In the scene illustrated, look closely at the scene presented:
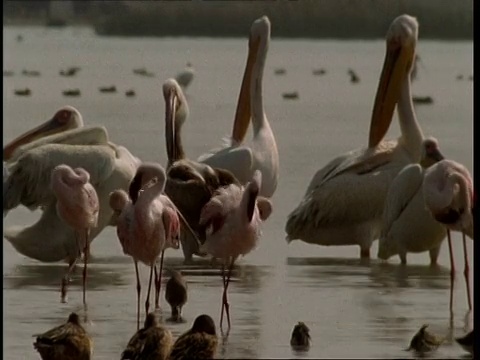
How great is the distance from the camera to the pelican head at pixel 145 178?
259 inches

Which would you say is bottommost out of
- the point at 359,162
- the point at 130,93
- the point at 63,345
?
the point at 130,93

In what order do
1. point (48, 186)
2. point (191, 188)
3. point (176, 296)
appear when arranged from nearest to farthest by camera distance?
point (176, 296) < point (191, 188) < point (48, 186)

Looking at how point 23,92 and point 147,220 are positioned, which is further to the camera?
point 23,92

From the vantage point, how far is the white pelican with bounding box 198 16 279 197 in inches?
324

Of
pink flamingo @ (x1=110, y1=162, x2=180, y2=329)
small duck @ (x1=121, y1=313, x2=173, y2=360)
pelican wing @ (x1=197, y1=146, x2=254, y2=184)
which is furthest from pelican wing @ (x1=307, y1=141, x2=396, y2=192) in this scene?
small duck @ (x1=121, y1=313, x2=173, y2=360)

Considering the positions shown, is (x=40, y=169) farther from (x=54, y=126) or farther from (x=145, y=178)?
(x=145, y=178)

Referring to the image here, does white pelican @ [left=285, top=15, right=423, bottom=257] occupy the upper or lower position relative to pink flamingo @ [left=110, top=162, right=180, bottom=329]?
lower

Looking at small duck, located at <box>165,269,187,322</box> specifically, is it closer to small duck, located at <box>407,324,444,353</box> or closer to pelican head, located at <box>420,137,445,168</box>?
small duck, located at <box>407,324,444,353</box>

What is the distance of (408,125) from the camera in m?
8.95

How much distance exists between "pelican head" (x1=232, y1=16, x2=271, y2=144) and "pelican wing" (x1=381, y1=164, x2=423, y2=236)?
131 cm

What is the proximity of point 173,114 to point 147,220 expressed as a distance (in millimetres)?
2145

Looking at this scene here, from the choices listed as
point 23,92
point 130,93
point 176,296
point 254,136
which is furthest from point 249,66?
point 23,92

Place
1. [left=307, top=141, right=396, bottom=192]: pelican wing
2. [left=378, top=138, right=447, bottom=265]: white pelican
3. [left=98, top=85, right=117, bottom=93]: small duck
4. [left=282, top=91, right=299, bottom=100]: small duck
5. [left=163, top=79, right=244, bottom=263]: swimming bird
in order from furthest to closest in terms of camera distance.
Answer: [left=98, top=85, right=117, bottom=93]: small duck → [left=282, top=91, right=299, bottom=100]: small duck → [left=307, top=141, right=396, bottom=192]: pelican wing → [left=378, top=138, right=447, bottom=265]: white pelican → [left=163, top=79, right=244, bottom=263]: swimming bird

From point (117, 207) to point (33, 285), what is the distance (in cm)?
51
